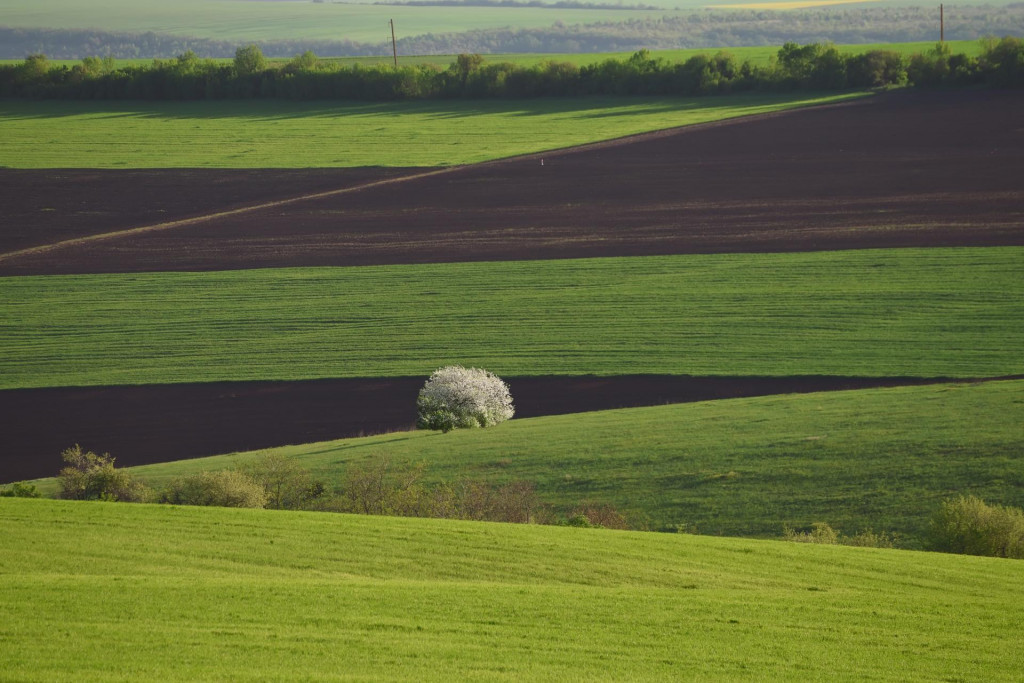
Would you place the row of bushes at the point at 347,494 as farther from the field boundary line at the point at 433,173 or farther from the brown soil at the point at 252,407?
the field boundary line at the point at 433,173

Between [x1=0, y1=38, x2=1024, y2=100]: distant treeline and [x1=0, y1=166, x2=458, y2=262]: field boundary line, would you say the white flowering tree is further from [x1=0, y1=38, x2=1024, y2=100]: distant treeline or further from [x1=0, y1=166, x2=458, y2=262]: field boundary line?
[x1=0, y1=38, x2=1024, y2=100]: distant treeline

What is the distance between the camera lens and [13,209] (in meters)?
61.5

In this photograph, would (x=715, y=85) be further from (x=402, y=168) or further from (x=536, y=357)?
(x=536, y=357)

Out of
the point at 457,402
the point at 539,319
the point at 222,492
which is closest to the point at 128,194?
the point at 539,319

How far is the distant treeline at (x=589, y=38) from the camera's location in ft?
574

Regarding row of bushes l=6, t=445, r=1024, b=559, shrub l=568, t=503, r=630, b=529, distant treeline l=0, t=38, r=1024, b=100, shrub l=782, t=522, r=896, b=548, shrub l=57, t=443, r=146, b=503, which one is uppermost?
distant treeline l=0, t=38, r=1024, b=100

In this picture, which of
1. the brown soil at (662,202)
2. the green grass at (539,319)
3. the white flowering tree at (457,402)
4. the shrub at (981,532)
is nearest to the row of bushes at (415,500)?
the shrub at (981,532)

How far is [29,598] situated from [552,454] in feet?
52.4

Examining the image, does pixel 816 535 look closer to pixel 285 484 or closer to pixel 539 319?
pixel 285 484

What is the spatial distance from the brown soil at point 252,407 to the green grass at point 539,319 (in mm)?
827

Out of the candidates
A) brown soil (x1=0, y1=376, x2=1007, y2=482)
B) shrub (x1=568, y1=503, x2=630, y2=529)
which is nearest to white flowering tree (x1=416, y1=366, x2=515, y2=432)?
brown soil (x1=0, y1=376, x2=1007, y2=482)

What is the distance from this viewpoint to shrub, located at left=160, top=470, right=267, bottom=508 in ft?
82.7

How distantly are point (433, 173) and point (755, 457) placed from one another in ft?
133

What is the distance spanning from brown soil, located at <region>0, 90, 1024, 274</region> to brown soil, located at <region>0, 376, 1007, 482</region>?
613 inches
